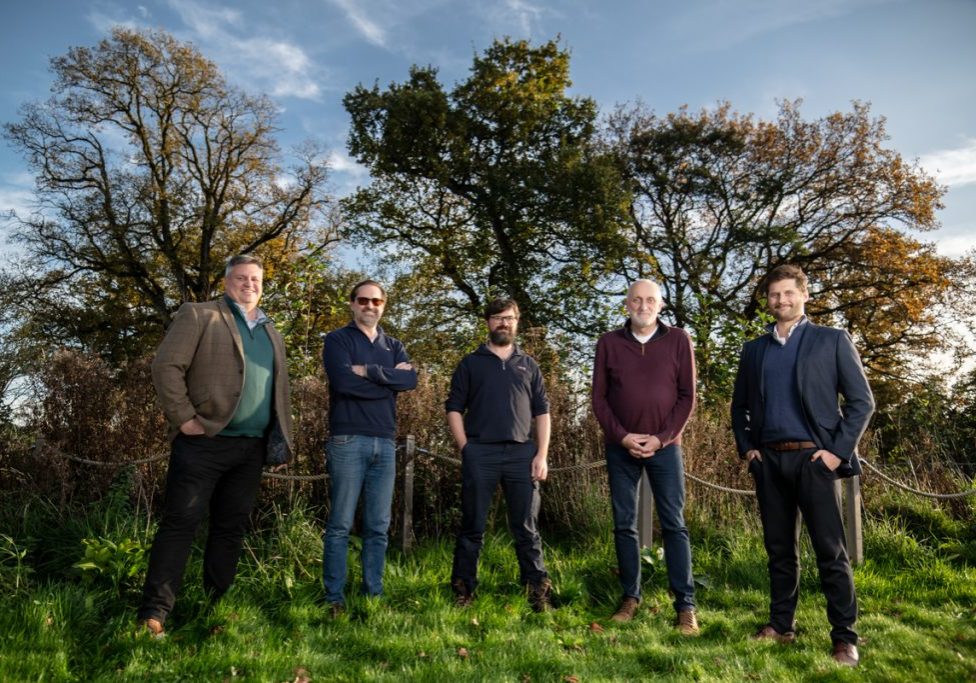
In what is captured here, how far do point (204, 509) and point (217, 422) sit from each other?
530mm

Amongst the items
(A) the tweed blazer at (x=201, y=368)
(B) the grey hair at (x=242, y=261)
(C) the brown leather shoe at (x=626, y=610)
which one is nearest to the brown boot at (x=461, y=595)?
(C) the brown leather shoe at (x=626, y=610)

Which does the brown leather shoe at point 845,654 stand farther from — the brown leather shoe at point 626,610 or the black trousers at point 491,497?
the black trousers at point 491,497

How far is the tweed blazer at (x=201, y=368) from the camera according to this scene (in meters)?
4.16

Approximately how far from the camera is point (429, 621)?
4535 mm

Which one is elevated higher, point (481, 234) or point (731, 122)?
point (731, 122)

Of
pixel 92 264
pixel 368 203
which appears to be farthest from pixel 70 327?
pixel 368 203

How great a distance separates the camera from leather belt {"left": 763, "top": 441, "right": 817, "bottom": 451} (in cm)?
420

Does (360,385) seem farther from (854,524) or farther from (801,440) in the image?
(854,524)

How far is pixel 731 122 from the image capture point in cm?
2412

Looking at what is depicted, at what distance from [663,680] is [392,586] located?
6.75 feet

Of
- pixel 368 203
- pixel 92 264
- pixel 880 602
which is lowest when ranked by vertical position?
pixel 880 602

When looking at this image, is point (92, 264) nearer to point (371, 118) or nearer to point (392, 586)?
point (371, 118)

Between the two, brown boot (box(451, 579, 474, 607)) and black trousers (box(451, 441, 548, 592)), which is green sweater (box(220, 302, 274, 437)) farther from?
brown boot (box(451, 579, 474, 607))

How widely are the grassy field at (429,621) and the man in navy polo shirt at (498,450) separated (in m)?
0.25
